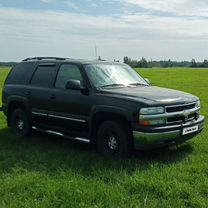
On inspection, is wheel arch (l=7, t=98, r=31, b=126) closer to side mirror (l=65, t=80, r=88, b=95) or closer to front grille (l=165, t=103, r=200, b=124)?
side mirror (l=65, t=80, r=88, b=95)

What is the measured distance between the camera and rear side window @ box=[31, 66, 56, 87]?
7.85 meters

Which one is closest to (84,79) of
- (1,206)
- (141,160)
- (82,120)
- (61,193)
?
(82,120)

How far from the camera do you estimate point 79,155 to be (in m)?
6.73

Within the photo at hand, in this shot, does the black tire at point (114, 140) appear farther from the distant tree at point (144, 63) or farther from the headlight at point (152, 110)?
the distant tree at point (144, 63)

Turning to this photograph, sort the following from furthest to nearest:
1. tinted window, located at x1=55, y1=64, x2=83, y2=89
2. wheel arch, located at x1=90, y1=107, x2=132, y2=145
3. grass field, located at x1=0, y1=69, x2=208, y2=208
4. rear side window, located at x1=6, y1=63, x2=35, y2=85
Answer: rear side window, located at x1=6, y1=63, x2=35, y2=85 < tinted window, located at x1=55, y1=64, x2=83, y2=89 < wheel arch, located at x1=90, y1=107, x2=132, y2=145 < grass field, located at x1=0, y1=69, x2=208, y2=208

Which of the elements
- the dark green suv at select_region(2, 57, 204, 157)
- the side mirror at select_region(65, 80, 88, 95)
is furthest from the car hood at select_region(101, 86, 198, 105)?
the side mirror at select_region(65, 80, 88, 95)

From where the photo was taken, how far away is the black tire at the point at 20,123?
8.44m

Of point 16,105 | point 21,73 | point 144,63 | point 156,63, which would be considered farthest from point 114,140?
point 156,63

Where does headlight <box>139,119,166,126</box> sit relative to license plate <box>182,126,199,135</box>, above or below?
above

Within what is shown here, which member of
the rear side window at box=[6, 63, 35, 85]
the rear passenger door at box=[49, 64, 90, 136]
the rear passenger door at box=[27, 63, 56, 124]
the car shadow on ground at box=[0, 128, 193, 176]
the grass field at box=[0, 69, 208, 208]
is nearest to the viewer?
the grass field at box=[0, 69, 208, 208]

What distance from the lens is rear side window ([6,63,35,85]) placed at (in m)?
8.56

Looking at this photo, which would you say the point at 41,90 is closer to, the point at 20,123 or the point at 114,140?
the point at 20,123

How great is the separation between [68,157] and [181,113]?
6.91ft

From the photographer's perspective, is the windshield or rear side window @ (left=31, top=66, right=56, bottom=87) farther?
rear side window @ (left=31, top=66, right=56, bottom=87)
